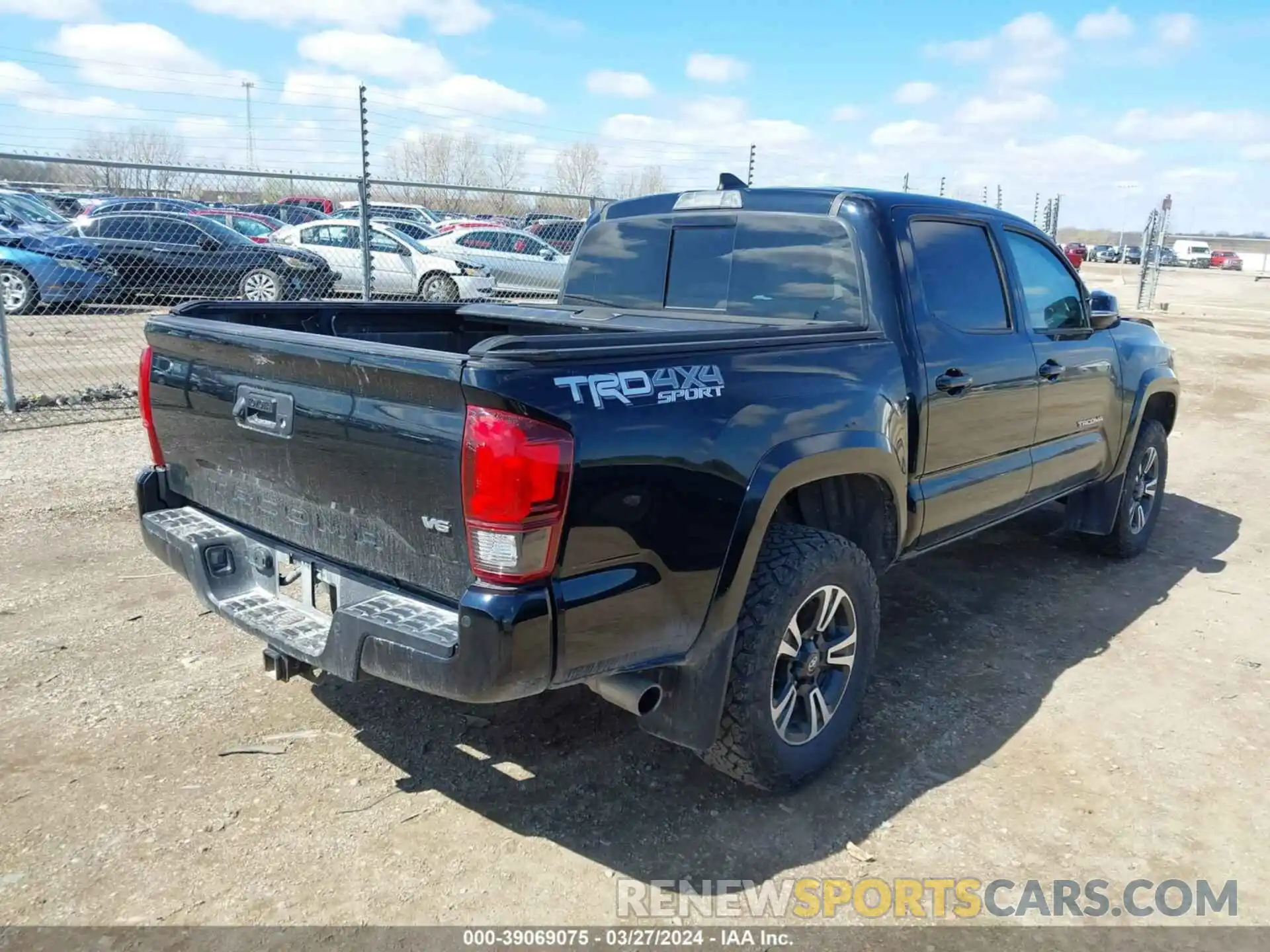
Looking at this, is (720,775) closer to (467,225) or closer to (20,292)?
(20,292)

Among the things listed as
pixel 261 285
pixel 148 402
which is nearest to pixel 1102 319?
pixel 148 402

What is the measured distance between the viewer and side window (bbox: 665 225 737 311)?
4027 millimetres

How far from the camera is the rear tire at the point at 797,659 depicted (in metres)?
2.94

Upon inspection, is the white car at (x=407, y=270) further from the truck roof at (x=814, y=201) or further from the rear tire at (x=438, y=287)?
the truck roof at (x=814, y=201)

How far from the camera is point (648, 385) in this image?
255 cm

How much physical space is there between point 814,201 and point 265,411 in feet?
7.28

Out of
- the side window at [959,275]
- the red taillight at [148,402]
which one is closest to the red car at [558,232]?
the side window at [959,275]

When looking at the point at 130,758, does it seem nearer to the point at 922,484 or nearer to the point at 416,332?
the point at 416,332

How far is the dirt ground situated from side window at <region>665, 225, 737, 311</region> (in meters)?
1.73

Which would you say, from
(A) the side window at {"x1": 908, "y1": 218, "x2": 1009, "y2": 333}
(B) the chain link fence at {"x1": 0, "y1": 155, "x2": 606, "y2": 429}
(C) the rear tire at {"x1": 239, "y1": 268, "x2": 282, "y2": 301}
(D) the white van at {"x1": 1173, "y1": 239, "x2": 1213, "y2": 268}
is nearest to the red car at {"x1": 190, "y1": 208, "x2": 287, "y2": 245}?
(B) the chain link fence at {"x1": 0, "y1": 155, "x2": 606, "y2": 429}

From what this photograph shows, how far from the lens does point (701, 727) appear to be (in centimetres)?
285

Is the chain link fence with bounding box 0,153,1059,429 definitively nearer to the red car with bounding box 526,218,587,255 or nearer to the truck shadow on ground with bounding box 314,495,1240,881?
the red car with bounding box 526,218,587,255

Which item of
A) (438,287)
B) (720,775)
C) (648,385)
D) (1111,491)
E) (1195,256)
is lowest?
(720,775)

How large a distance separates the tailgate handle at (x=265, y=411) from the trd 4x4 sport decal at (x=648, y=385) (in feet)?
3.03
